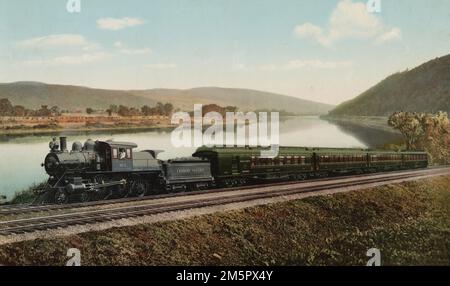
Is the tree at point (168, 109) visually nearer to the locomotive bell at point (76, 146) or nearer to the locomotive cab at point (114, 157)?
the locomotive cab at point (114, 157)

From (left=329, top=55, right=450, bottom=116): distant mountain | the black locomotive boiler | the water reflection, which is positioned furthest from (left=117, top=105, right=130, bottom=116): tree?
(left=329, top=55, right=450, bottom=116): distant mountain

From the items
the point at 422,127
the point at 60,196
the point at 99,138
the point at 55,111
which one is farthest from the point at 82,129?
the point at 422,127

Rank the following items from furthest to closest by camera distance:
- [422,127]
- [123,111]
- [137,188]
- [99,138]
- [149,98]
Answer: [422,127] → [123,111] → [149,98] → [137,188] → [99,138]

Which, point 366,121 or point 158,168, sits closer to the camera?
point 158,168

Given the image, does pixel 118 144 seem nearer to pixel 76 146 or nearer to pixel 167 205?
pixel 76 146

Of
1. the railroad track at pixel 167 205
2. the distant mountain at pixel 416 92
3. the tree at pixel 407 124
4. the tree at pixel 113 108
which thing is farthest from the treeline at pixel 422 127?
the tree at pixel 113 108

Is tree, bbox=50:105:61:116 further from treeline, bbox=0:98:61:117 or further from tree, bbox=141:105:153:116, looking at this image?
tree, bbox=141:105:153:116

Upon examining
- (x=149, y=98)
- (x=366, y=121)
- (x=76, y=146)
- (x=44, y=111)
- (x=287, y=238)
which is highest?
(x=149, y=98)
